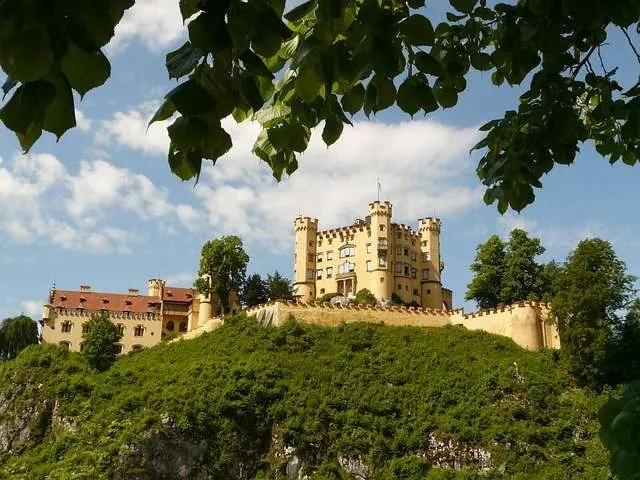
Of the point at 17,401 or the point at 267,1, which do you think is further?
the point at 17,401

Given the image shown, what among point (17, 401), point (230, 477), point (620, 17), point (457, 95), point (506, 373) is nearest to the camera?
point (620, 17)

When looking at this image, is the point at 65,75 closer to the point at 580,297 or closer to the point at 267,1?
the point at 267,1

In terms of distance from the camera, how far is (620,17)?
357 centimetres

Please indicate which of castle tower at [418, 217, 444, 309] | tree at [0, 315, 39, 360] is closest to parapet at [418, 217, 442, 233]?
castle tower at [418, 217, 444, 309]

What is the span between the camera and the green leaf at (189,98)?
200cm

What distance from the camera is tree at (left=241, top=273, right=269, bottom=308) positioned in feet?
186

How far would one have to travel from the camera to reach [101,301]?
63.6m

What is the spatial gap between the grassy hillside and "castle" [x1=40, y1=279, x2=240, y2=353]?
48.0ft

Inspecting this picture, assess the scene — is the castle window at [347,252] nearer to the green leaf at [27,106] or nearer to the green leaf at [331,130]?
the green leaf at [331,130]

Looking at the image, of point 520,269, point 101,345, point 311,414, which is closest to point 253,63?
point 311,414

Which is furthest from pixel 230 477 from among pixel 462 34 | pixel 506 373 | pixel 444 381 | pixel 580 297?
pixel 462 34

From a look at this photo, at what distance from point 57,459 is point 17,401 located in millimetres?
8972

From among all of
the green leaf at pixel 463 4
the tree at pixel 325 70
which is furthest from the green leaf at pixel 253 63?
the green leaf at pixel 463 4

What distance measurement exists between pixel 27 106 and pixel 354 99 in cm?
177
